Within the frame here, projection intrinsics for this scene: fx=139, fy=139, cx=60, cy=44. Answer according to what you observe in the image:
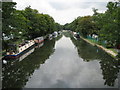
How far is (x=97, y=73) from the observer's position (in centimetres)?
1702

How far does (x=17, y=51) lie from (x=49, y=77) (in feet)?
38.2

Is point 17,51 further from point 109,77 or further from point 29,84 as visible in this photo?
point 109,77

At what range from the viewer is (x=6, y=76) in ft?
51.4

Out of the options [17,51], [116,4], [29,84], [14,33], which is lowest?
[29,84]

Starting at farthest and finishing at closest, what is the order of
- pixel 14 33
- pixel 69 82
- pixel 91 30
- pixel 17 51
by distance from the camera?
pixel 91 30
pixel 17 51
pixel 14 33
pixel 69 82

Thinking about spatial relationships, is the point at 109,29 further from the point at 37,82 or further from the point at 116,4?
the point at 37,82

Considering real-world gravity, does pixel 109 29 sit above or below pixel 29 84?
above

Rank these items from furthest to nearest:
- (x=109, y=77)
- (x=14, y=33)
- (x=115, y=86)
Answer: (x=14, y=33)
(x=109, y=77)
(x=115, y=86)

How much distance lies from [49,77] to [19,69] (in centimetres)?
492

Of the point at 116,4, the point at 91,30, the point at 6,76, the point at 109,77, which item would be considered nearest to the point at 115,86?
the point at 109,77

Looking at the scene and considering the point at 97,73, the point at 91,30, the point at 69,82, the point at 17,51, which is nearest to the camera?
the point at 69,82

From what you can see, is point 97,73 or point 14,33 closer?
point 97,73

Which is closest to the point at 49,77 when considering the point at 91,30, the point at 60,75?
the point at 60,75

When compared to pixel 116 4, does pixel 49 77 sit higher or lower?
lower
